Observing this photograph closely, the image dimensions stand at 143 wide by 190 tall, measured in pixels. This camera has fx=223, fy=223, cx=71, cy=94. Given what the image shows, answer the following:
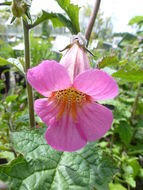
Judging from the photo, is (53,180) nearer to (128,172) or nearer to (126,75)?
(126,75)

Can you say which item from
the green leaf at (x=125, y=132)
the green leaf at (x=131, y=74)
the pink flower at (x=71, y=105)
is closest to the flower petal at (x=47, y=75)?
the pink flower at (x=71, y=105)

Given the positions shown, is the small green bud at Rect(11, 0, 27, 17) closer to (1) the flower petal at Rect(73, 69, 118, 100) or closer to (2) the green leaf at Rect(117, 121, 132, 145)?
(1) the flower petal at Rect(73, 69, 118, 100)

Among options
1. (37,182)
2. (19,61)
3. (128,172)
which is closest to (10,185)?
(37,182)

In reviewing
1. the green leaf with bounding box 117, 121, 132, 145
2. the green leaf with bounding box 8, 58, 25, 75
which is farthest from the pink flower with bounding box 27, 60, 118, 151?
the green leaf with bounding box 117, 121, 132, 145

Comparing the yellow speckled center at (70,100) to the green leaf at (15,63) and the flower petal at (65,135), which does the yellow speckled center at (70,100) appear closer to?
the flower petal at (65,135)

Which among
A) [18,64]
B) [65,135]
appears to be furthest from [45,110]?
[18,64]

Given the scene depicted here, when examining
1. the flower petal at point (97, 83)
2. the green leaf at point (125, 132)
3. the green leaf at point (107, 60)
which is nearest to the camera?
the flower petal at point (97, 83)

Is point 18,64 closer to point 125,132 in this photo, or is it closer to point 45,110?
point 45,110
